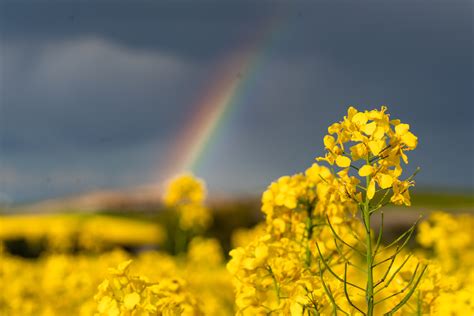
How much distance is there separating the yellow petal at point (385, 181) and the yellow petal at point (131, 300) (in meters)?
1.01

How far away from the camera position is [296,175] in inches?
153

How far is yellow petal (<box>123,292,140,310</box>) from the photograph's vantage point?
266 cm

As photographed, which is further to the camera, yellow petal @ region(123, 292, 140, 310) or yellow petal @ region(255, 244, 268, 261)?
yellow petal @ region(255, 244, 268, 261)

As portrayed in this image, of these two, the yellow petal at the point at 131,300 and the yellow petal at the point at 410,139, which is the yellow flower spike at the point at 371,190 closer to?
the yellow petal at the point at 410,139

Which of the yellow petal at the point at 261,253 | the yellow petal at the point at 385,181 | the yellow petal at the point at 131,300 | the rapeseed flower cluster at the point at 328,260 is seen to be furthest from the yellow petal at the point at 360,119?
the yellow petal at the point at 131,300

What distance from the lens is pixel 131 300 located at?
2674 millimetres

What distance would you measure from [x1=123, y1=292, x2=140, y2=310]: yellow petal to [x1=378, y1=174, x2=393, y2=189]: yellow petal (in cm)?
101

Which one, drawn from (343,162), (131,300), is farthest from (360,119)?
(131,300)

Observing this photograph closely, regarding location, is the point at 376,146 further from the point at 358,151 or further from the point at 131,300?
the point at 131,300

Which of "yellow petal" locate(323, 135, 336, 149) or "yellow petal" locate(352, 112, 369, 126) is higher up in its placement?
"yellow petal" locate(352, 112, 369, 126)

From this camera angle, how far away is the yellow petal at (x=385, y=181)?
2.55 metres

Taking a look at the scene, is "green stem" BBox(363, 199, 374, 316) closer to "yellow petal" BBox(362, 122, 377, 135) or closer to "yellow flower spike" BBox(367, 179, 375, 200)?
"yellow flower spike" BBox(367, 179, 375, 200)

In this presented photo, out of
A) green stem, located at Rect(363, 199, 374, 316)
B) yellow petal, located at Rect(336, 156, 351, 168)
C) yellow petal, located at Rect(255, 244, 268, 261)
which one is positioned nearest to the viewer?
green stem, located at Rect(363, 199, 374, 316)

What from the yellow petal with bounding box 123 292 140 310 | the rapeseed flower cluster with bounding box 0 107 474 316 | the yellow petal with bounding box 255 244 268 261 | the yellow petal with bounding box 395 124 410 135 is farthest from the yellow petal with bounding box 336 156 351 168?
the yellow petal with bounding box 123 292 140 310
